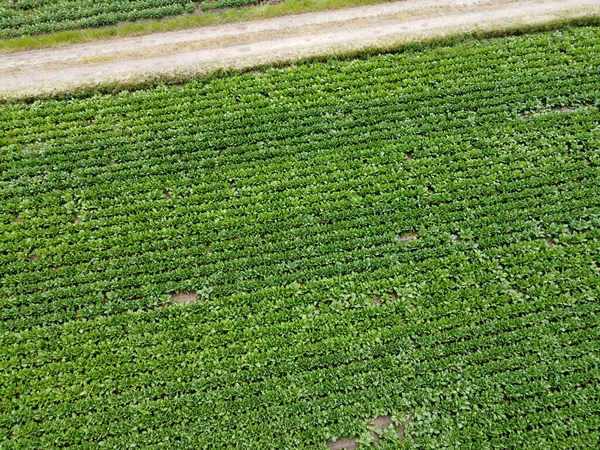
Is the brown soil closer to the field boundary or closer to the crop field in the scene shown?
the field boundary

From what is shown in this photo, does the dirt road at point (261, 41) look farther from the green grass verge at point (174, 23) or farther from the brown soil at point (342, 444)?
the brown soil at point (342, 444)

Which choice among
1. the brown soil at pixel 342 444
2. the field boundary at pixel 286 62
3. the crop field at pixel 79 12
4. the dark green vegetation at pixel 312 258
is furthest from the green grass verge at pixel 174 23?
the brown soil at pixel 342 444

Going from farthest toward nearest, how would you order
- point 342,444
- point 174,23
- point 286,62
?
point 174,23 → point 286,62 → point 342,444

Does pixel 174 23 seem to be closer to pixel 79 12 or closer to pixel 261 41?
pixel 261 41

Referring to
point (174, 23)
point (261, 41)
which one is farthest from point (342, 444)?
point (174, 23)

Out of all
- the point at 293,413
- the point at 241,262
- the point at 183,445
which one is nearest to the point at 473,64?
the point at 241,262

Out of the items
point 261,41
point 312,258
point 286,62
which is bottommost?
point 312,258

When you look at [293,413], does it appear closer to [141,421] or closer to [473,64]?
[141,421]
